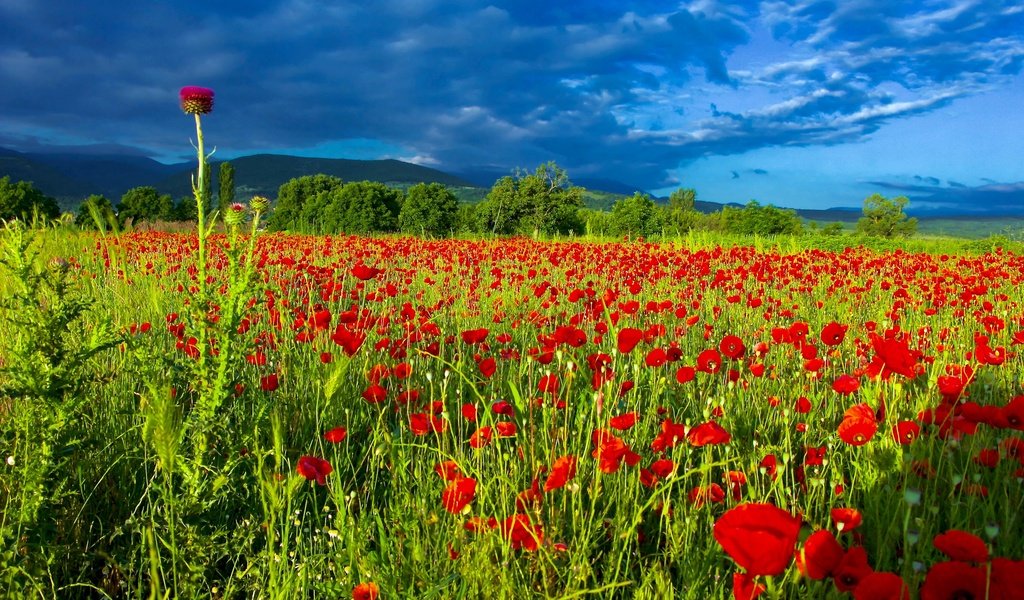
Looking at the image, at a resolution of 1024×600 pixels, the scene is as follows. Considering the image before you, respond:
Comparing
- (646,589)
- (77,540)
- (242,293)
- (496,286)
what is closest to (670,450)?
(646,589)

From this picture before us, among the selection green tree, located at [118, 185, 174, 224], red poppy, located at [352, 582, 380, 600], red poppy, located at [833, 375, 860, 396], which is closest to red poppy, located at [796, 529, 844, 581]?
red poppy, located at [352, 582, 380, 600]

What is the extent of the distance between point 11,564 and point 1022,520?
2.92 metres

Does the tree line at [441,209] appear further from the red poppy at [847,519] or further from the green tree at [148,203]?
the red poppy at [847,519]

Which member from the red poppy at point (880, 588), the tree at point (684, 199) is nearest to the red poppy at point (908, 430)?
the red poppy at point (880, 588)

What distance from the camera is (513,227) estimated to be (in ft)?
112

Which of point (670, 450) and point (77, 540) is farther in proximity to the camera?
point (670, 450)

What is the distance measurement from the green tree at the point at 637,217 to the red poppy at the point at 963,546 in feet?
128

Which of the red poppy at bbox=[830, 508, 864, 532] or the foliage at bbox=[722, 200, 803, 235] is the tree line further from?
the foliage at bbox=[722, 200, 803, 235]

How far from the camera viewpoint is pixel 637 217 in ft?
133

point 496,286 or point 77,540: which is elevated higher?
point 496,286

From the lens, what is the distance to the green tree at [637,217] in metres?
40.2

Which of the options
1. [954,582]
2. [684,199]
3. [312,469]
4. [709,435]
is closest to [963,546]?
[954,582]

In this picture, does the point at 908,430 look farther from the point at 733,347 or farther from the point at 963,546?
the point at 963,546

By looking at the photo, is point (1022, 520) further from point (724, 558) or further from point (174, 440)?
point (174, 440)
